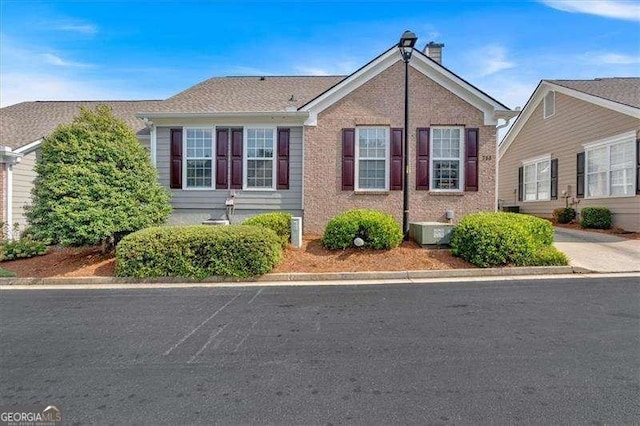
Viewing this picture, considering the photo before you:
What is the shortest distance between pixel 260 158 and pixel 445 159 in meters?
5.94

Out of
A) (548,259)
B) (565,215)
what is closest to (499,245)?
(548,259)

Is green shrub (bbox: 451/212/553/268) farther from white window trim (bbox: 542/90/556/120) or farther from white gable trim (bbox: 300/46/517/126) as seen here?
white window trim (bbox: 542/90/556/120)

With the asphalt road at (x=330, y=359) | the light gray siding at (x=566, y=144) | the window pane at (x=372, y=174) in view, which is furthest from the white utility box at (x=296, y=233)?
the light gray siding at (x=566, y=144)

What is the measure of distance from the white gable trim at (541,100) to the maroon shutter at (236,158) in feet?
42.9

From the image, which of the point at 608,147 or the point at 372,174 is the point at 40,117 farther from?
the point at 608,147

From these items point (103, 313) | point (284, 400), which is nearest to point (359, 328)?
point (284, 400)

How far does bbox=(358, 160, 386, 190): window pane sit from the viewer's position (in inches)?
453

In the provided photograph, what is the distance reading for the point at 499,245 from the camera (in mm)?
8195

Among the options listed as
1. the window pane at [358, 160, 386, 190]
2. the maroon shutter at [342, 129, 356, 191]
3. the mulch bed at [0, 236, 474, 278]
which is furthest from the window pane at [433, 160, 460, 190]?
the mulch bed at [0, 236, 474, 278]

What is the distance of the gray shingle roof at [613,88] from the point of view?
13188 mm

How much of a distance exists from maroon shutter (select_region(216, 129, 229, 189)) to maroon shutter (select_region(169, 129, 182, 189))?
4.07ft

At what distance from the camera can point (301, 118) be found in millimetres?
11461

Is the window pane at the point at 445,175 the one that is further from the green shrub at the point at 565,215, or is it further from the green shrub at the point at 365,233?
the green shrub at the point at 565,215

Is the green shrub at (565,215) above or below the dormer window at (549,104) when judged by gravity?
below
